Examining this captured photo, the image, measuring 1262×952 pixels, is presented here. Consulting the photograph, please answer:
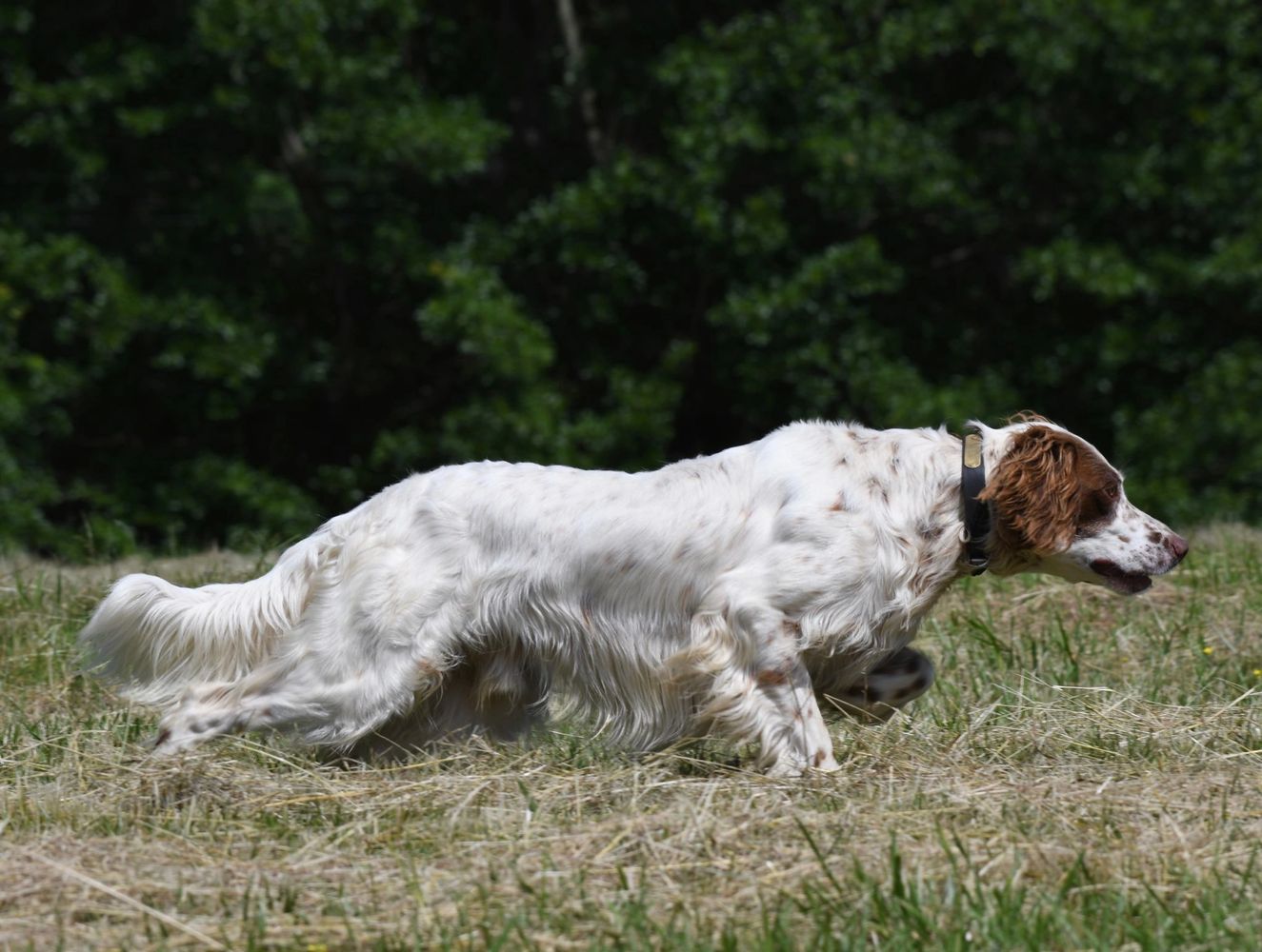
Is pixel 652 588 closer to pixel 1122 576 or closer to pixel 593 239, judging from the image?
pixel 1122 576

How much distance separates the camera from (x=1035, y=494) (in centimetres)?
448

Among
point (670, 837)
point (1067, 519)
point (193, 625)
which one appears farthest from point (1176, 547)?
point (193, 625)

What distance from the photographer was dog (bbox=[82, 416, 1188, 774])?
14.3ft

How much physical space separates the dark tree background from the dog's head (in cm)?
797

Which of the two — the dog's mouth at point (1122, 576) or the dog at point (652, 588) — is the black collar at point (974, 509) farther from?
the dog's mouth at point (1122, 576)

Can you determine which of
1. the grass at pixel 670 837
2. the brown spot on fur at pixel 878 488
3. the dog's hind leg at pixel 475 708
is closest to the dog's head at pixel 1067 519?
the brown spot on fur at pixel 878 488

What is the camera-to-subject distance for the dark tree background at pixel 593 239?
41.1 ft

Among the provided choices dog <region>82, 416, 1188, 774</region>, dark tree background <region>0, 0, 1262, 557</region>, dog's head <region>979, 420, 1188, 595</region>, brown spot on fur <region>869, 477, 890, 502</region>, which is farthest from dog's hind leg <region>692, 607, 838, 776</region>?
dark tree background <region>0, 0, 1262, 557</region>

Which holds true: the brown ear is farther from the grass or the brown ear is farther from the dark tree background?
the dark tree background

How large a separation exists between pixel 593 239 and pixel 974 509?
9013 mm

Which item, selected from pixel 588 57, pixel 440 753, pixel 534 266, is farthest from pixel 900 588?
pixel 588 57

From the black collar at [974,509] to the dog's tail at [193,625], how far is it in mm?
1647

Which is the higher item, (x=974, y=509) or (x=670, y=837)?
(x=974, y=509)

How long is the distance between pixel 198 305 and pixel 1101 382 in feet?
22.5
